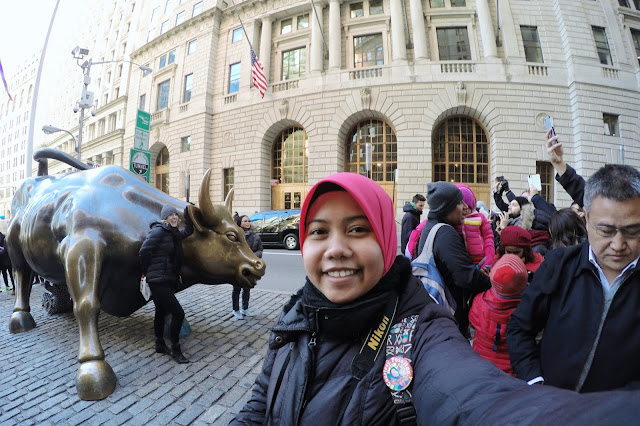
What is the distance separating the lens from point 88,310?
3018 mm

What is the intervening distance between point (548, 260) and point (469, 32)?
71.9 feet

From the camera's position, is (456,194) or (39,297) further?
(39,297)

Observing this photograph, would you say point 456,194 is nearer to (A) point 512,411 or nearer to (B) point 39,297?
(A) point 512,411

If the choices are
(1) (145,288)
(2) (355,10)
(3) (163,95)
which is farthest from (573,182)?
(3) (163,95)

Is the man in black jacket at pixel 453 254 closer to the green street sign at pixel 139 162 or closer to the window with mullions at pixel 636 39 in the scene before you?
the green street sign at pixel 139 162

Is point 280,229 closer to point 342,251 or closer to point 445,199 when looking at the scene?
point 445,199

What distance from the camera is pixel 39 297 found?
21.3ft

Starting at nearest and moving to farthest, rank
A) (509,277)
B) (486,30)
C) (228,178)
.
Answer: (509,277) < (486,30) < (228,178)

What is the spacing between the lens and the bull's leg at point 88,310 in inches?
109

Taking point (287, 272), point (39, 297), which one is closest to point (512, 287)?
point (287, 272)

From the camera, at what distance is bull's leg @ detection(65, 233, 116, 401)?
276 centimetres

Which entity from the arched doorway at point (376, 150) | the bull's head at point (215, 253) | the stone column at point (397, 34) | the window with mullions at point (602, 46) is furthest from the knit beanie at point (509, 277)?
the window with mullions at point (602, 46)

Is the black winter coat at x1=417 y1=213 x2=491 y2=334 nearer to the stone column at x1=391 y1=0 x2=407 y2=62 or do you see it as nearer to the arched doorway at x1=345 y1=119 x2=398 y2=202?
the arched doorway at x1=345 y1=119 x2=398 y2=202

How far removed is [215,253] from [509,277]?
311 cm
